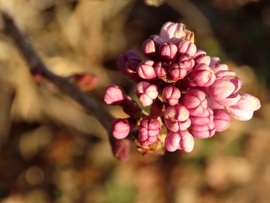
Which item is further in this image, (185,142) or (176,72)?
(185,142)

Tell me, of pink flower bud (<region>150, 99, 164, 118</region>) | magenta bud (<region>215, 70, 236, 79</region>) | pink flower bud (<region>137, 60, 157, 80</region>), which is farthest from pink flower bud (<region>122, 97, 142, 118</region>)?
magenta bud (<region>215, 70, 236, 79</region>)

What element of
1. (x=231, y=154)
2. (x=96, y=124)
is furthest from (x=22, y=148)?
(x=231, y=154)

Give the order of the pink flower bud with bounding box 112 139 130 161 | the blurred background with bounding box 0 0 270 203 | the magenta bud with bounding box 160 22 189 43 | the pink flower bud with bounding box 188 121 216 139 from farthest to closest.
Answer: the blurred background with bounding box 0 0 270 203 → the pink flower bud with bounding box 112 139 130 161 → the magenta bud with bounding box 160 22 189 43 → the pink flower bud with bounding box 188 121 216 139

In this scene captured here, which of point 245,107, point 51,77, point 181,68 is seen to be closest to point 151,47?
point 181,68

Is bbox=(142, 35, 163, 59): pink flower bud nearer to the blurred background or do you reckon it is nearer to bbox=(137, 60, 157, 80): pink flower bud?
bbox=(137, 60, 157, 80): pink flower bud

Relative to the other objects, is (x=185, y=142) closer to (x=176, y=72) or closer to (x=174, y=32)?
(x=176, y=72)

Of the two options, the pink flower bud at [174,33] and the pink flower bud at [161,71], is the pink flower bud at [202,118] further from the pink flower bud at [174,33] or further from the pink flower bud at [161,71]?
the pink flower bud at [174,33]

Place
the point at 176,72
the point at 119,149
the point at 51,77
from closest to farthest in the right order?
the point at 176,72 → the point at 119,149 → the point at 51,77

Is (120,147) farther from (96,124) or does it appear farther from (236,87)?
(96,124)
